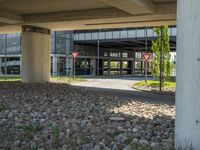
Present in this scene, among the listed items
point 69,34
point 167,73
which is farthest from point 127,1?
point 69,34

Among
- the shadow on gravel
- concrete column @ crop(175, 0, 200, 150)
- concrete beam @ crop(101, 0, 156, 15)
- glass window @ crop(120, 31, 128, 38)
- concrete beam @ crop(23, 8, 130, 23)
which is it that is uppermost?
glass window @ crop(120, 31, 128, 38)

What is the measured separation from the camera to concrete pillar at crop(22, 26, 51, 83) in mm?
29969

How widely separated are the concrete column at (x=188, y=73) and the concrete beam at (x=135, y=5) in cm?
1135

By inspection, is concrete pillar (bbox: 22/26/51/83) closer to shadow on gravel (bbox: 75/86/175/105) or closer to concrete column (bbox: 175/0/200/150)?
shadow on gravel (bbox: 75/86/175/105)

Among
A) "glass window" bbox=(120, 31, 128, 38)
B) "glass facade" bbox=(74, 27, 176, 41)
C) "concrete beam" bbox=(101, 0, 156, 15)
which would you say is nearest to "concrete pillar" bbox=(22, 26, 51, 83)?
"concrete beam" bbox=(101, 0, 156, 15)

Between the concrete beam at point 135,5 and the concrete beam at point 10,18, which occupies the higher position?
the concrete beam at point 10,18

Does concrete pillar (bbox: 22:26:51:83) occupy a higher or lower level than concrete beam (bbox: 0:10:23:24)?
lower

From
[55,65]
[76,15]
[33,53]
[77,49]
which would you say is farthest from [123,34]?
[76,15]

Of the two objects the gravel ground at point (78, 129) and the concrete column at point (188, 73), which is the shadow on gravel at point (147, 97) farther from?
the concrete column at point (188, 73)

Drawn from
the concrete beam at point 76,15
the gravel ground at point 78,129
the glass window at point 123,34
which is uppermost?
the glass window at point 123,34

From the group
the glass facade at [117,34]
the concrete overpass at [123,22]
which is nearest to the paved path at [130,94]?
the concrete overpass at [123,22]

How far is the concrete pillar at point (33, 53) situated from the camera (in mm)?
29969

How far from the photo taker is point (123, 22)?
2734cm

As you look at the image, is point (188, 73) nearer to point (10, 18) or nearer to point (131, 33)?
point (10, 18)
